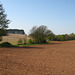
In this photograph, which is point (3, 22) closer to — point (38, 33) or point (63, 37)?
point (38, 33)

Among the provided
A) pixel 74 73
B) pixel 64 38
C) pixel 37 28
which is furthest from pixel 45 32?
pixel 74 73

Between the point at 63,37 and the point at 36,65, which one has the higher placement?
the point at 63,37

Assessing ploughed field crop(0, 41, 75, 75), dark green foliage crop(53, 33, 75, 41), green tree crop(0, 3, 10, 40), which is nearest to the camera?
ploughed field crop(0, 41, 75, 75)

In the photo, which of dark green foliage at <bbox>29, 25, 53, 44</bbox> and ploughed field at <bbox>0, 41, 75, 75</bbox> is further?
dark green foliage at <bbox>29, 25, 53, 44</bbox>

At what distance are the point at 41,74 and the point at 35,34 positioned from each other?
31144mm

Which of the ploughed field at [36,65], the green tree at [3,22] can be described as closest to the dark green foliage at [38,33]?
the green tree at [3,22]

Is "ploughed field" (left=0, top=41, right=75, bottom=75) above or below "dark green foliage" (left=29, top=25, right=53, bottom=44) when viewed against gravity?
below

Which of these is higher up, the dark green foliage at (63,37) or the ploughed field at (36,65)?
the dark green foliage at (63,37)

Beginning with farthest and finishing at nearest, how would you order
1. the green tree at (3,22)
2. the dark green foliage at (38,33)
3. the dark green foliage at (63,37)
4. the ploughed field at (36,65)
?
the dark green foliage at (63,37) < the dark green foliage at (38,33) < the green tree at (3,22) < the ploughed field at (36,65)

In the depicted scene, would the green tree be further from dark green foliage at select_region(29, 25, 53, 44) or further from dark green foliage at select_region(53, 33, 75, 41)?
dark green foliage at select_region(53, 33, 75, 41)

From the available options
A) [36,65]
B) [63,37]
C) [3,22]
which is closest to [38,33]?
[3,22]

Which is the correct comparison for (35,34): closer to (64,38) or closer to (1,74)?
(64,38)

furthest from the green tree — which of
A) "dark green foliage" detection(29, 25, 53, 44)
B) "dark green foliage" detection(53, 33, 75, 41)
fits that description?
"dark green foliage" detection(53, 33, 75, 41)

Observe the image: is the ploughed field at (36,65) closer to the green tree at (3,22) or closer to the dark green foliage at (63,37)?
the green tree at (3,22)
